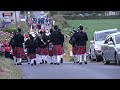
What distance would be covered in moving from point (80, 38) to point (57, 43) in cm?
135

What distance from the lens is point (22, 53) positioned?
2570 cm

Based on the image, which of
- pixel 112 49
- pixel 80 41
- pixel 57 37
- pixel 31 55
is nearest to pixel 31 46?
pixel 31 55

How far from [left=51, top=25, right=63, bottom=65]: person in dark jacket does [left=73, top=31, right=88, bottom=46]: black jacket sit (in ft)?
2.63

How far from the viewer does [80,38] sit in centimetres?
2384

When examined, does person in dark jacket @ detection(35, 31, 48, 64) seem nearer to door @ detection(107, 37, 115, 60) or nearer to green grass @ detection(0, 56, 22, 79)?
door @ detection(107, 37, 115, 60)

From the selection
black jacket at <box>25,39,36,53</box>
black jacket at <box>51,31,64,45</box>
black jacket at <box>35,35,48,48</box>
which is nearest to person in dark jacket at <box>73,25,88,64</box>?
black jacket at <box>51,31,64,45</box>

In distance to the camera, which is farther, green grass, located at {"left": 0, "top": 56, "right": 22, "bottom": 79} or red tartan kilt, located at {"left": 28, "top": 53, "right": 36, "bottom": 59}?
red tartan kilt, located at {"left": 28, "top": 53, "right": 36, "bottom": 59}

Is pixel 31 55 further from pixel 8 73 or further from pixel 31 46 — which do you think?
pixel 8 73

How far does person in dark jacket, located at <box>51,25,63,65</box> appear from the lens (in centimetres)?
2440

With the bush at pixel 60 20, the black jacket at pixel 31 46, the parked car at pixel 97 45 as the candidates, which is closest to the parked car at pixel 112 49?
the parked car at pixel 97 45

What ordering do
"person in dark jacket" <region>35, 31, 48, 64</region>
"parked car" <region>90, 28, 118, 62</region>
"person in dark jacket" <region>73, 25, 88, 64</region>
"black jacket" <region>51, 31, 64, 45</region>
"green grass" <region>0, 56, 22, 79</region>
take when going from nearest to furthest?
"green grass" <region>0, 56, 22, 79</region> < "person in dark jacket" <region>73, 25, 88, 64</region> < "black jacket" <region>51, 31, 64, 45</region> < "person in dark jacket" <region>35, 31, 48, 64</region> < "parked car" <region>90, 28, 118, 62</region>

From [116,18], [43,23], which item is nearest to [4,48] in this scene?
[43,23]

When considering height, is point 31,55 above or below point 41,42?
below

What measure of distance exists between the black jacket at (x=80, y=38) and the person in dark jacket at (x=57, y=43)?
2.63 ft
